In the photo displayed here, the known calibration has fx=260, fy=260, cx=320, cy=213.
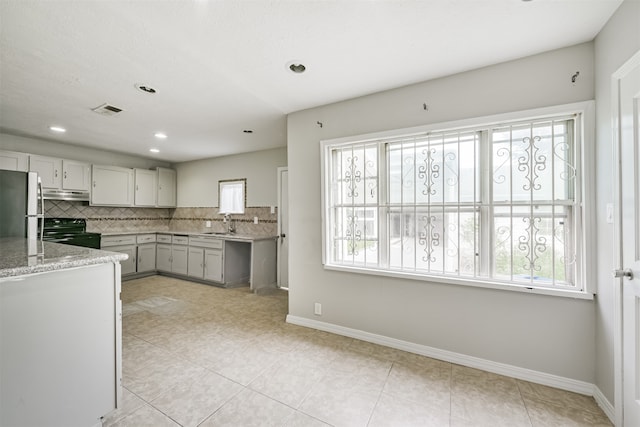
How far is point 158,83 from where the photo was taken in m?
2.29

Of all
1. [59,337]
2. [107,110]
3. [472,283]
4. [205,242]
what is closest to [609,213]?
[472,283]

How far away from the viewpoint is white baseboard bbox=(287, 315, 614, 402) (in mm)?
1742

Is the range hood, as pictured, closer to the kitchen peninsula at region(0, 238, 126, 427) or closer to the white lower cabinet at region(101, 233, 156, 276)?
the white lower cabinet at region(101, 233, 156, 276)

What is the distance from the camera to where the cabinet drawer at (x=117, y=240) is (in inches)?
173

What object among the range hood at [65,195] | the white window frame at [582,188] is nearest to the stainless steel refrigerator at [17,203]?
the range hood at [65,195]

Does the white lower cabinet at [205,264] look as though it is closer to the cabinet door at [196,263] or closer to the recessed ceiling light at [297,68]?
the cabinet door at [196,263]

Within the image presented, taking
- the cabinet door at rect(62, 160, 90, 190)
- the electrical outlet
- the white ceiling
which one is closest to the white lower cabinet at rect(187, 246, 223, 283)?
Result: the cabinet door at rect(62, 160, 90, 190)

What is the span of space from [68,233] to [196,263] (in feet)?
6.09

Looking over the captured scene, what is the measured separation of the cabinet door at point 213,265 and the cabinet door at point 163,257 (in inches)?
39.8

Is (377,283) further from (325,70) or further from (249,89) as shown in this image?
(249,89)

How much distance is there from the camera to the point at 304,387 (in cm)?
182

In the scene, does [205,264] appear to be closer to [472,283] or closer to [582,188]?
[472,283]

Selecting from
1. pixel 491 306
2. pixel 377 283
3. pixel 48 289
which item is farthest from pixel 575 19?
pixel 48 289

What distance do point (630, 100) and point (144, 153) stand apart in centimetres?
618
